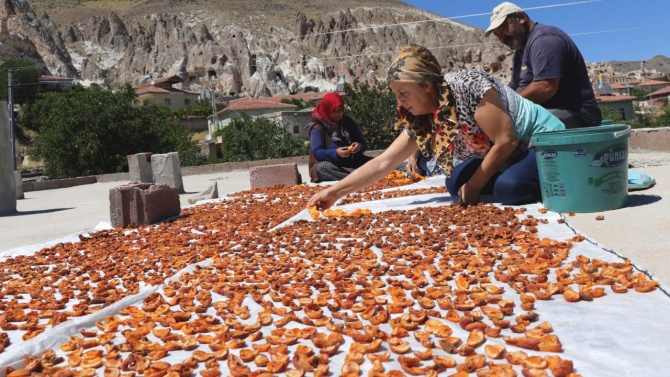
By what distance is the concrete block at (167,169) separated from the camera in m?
9.36

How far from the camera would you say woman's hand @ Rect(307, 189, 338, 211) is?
3.97 meters

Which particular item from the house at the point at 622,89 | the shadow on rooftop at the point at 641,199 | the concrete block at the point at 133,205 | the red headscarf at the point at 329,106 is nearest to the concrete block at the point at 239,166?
the red headscarf at the point at 329,106

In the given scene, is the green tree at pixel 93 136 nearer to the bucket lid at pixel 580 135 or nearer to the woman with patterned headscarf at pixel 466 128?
the woman with patterned headscarf at pixel 466 128

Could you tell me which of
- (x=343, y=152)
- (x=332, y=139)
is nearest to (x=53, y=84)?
(x=332, y=139)

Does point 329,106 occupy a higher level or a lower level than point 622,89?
lower

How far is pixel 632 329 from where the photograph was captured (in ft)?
5.71

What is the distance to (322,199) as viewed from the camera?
4.00 meters

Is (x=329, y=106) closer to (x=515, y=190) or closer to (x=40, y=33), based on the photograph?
(x=515, y=190)

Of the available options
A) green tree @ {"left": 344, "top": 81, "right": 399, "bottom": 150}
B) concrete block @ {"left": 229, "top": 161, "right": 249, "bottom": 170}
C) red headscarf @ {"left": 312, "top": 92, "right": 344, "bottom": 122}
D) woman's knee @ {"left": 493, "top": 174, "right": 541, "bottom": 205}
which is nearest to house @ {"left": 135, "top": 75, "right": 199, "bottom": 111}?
concrete block @ {"left": 229, "top": 161, "right": 249, "bottom": 170}

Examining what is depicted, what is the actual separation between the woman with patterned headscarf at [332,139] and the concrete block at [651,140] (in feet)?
14.1

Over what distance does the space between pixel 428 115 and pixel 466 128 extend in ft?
0.95

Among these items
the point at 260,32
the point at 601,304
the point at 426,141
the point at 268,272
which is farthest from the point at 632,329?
the point at 260,32

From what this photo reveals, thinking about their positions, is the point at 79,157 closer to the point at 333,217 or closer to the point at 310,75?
the point at 333,217

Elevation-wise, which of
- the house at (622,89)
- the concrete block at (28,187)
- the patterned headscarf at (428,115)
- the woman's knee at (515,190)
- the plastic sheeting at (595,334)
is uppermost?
the house at (622,89)
